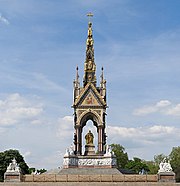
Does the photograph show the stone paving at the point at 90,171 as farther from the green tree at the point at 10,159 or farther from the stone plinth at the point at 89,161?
the green tree at the point at 10,159

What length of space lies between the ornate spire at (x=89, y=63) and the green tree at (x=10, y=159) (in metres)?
22.0

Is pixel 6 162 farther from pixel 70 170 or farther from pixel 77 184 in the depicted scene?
pixel 77 184

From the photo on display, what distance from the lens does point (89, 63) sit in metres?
53.1

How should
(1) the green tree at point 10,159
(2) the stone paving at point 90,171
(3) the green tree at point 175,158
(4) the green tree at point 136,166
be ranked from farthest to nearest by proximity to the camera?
(4) the green tree at point 136,166, (3) the green tree at point 175,158, (1) the green tree at point 10,159, (2) the stone paving at point 90,171

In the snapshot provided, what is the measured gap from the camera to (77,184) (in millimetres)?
40438

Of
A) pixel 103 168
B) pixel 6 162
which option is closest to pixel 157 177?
pixel 103 168

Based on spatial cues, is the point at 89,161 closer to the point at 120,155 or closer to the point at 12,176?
the point at 12,176

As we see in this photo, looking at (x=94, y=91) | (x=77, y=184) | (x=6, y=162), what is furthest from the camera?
(x=6, y=162)

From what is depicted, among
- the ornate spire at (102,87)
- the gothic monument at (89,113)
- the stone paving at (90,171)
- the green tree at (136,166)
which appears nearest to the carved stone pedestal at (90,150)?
the gothic monument at (89,113)

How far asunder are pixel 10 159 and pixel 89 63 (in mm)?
23241

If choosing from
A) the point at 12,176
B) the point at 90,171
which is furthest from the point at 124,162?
the point at 12,176

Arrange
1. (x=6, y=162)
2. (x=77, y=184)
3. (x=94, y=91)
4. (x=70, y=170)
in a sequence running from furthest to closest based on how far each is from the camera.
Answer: (x=6, y=162), (x=94, y=91), (x=70, y=170), (x=77, y=184)

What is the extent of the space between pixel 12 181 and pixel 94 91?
44.6 feet

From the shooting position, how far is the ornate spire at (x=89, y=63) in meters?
52.0
